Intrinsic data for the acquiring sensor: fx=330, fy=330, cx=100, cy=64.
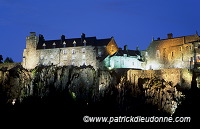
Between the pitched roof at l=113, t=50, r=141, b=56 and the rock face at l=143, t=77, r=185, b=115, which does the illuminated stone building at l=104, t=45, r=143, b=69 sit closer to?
the pitched roof at l=113, t=50, r=141, b=56

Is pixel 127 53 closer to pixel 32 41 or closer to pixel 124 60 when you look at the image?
pixel 124 60

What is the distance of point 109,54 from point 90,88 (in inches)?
456

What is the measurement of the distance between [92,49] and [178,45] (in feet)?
54.6

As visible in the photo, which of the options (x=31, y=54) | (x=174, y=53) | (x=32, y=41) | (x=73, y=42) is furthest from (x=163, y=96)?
(x=32, y=41)

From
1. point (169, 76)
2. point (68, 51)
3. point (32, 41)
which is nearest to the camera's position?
point (169, 76)

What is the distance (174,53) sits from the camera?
6103 centimetres

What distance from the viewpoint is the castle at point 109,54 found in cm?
5955

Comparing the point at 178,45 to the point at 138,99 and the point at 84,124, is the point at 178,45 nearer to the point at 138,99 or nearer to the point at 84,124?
the point at 138,99

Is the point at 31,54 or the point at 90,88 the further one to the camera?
the point at 31,54

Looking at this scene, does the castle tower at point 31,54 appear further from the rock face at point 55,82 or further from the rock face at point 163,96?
the rock face at point 163,96

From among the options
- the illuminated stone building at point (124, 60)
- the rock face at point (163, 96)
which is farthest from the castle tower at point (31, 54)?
the rock face at point (163, 96)

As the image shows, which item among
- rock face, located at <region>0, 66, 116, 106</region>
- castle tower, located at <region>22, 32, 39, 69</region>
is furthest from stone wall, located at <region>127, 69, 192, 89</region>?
castle tower, located at <region>22, 32, 39, 69</region>

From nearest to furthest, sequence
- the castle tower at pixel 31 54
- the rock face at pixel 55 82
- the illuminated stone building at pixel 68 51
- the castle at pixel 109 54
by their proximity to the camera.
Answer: the rock face at pixel 55 82 < the castle at pixel 109 54 < the illuminated stone building at pixel 68 51 < the castle tower at pixel 31 54

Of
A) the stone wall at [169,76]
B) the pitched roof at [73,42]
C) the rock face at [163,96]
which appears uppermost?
the pitched roof at [73,42]
